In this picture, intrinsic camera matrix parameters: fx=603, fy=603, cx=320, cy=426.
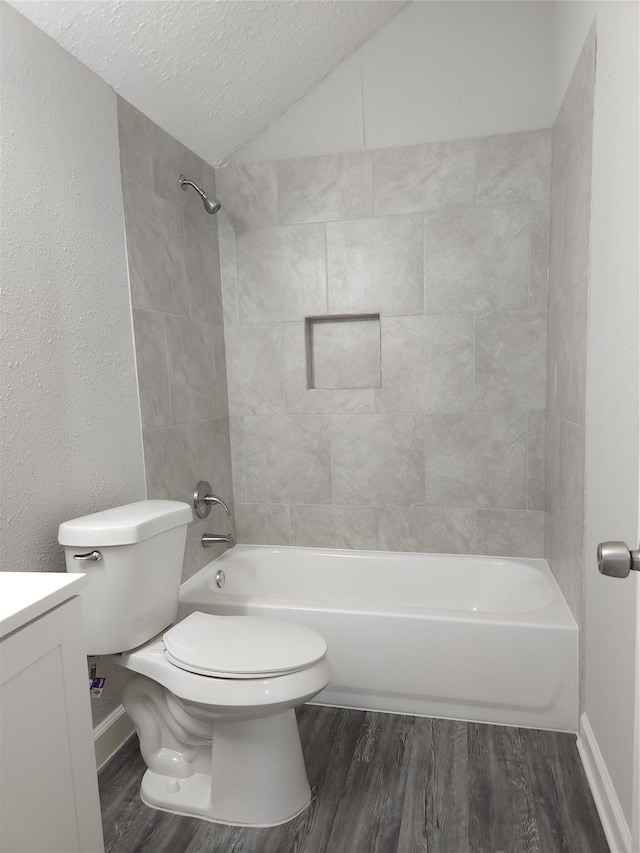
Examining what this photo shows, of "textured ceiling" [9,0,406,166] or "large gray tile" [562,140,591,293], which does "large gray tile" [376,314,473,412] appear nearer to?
"large gray tile" [562,140,591,293]

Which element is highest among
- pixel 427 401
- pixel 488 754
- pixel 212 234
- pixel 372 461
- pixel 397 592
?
pixel 212 234

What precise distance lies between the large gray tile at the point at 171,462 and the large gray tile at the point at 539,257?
157 centimetres

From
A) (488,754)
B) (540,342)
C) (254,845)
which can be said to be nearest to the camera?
(254,845)

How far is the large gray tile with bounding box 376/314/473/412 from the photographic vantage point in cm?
265

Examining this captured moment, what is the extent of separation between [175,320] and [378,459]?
1094 mm

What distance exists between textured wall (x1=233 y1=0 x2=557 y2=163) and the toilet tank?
6.15 ft

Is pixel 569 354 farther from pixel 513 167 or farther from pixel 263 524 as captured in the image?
pixel 263 524

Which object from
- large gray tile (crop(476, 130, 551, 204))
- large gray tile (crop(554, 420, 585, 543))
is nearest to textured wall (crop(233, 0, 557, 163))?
large gray tile (crop(476, 130, 551, 204))

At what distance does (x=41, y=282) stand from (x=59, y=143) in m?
0.45

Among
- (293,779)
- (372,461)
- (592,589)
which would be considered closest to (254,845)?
(293,779)

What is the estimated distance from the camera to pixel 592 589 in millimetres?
1759

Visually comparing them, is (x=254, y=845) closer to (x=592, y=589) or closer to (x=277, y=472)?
(x=592, y=589)

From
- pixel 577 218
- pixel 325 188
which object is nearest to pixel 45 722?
pixel 577 218

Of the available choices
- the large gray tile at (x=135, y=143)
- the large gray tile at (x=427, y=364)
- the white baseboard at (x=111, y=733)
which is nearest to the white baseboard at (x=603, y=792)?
the large gray tile at (x=427, y=364)
